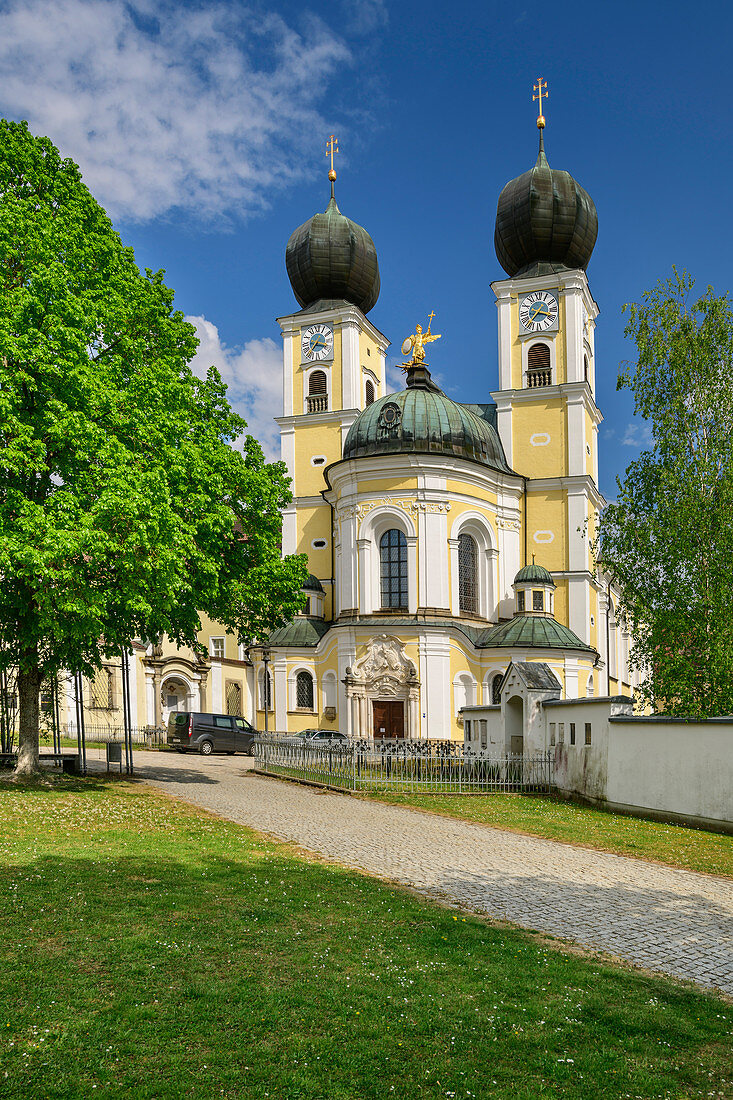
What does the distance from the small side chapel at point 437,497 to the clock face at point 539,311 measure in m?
0.07

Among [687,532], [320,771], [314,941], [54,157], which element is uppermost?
[54,157]

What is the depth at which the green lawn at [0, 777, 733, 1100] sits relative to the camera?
4973 millimetres

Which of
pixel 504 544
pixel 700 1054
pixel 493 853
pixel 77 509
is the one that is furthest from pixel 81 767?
pixel 504 544

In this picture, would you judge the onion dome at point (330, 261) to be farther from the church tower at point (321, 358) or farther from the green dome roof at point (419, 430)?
the green dome roof at point (419, 430)

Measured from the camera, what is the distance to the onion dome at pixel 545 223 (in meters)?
45.4

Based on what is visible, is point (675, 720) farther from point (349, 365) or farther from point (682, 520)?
point (349, 365)

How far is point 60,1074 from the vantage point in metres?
4.82

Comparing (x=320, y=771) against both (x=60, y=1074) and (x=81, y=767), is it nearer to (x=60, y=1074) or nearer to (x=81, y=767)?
(x=81, y=767)

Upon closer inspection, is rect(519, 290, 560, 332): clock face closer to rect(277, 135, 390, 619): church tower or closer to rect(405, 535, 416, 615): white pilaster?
rect(277, 135, 390, 619): church tower

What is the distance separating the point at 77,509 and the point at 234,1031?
11982mm

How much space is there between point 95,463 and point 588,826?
11482mm

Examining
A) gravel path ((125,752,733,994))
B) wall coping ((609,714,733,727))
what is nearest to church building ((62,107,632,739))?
wall coping ((609,714,733,727))

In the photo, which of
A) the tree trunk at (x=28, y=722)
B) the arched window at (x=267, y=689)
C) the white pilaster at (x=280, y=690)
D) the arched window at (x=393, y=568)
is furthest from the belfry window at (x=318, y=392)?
the tree trunk at (x=28, y=722)

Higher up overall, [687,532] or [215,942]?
[687,532]
